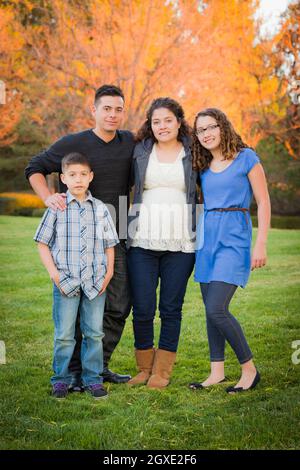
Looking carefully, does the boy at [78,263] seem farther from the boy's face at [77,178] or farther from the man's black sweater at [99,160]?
the man's black sweater at [99,160]

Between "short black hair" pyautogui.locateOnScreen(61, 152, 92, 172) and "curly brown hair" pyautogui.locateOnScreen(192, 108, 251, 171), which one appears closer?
"short black hair" pyautogui.locateOnScreen(61, 152, 92, 172)

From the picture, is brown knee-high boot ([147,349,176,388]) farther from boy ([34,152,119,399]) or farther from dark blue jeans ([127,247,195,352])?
boy ([34,152,119,399])

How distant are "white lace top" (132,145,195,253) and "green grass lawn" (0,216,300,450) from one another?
0.93m

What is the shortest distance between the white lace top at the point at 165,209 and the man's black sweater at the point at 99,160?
A: 0.70ft

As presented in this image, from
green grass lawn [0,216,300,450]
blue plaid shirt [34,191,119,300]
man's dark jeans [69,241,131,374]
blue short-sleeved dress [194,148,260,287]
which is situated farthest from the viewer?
man's dark jeans [69,241,131,374]

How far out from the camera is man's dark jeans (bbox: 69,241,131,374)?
397 cm

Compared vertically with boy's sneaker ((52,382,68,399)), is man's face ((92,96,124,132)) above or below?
above

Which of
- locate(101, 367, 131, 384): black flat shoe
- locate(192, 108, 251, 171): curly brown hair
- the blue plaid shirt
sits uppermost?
locate(192, 108, 251, 171): curly brown hair

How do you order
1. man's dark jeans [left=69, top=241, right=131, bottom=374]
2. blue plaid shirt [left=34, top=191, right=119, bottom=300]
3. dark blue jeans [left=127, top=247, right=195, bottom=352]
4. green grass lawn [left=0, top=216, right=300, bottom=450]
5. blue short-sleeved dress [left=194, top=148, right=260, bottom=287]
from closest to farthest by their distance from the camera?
green grass lawn [left=0, top=216, right=300, bottom=450], blue plaid shirt [left=34, top=191, right=119, bottom=300], blue short-sleeved dress [left=194, top=148, right=260, bottom=287], dark blue jeans [left=127, top=247, right=195, bottom=352], man's dark jeans [left=69, top=241, right=131, bottom=374]

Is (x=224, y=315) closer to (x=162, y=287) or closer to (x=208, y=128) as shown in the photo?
(x=162, y=287)

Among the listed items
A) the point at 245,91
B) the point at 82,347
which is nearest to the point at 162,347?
the point at 82,347

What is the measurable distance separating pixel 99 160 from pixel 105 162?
4cm

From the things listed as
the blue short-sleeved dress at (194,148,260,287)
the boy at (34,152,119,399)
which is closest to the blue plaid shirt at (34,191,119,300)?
the boy at (34,152,119,399)

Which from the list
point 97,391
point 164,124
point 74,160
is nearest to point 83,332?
point 97,391
